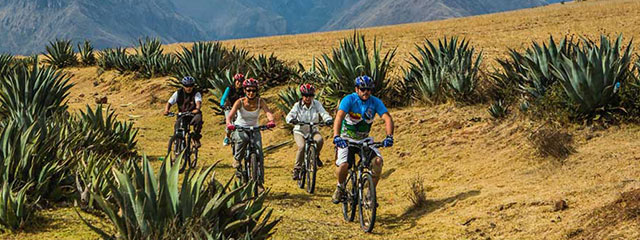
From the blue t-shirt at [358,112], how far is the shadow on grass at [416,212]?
119 cm

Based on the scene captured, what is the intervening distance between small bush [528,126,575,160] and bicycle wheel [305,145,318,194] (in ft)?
10.8

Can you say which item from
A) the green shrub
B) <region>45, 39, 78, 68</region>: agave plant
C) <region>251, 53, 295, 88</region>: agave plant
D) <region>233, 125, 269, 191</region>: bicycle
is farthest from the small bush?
<region>45, 39, 78, 68</region>: agave plant

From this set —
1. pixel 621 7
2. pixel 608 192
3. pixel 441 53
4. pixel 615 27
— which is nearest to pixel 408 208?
pixel 608 192

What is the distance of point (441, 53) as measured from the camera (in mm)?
14203

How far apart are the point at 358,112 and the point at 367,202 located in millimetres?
1097

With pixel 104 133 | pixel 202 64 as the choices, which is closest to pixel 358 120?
pixel 104 133

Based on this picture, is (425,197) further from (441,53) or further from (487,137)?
(441,53)

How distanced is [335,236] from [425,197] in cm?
180

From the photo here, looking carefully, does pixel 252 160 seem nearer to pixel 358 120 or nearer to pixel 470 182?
pixel 358 120

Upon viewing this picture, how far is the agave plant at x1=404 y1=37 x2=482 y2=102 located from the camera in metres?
12.8

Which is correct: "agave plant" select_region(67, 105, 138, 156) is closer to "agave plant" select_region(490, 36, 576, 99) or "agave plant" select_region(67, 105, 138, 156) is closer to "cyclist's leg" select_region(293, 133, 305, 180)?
"cyclist's leg" select_region(293, 133, 305, 180)

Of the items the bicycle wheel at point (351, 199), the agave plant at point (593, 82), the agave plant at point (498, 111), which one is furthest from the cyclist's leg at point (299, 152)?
the agave plant at point (593, 82)

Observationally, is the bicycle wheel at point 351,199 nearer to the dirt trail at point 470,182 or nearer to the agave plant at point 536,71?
the dirt trail at point 470,182

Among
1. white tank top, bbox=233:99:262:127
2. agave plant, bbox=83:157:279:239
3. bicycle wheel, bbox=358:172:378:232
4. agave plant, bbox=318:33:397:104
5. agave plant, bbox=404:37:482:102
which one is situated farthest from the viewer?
agave plant, bbox=318:33:397:104
